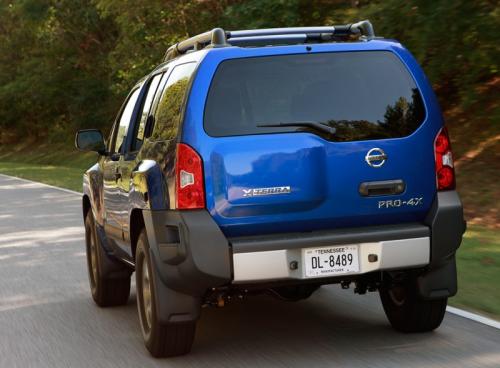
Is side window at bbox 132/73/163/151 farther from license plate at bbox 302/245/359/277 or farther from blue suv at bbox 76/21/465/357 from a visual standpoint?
license plate at bbox 302/245/359/277

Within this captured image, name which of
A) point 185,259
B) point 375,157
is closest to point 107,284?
point 185,259

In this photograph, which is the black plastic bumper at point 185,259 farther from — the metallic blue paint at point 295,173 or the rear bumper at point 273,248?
the metallic blue paint at point 295,173

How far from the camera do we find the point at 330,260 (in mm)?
5809

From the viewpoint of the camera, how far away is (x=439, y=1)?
1644 centimetres

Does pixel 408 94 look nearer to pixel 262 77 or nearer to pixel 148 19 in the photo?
pixel 262 77

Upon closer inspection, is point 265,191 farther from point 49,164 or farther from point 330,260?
point 49,164

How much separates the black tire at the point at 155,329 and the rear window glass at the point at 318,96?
1.02 metres

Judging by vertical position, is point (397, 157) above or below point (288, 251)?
above

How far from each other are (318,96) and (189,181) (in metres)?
0.94

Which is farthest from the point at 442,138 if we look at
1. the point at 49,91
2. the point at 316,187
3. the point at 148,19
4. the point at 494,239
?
the point at 49,91

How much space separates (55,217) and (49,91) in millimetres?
37729

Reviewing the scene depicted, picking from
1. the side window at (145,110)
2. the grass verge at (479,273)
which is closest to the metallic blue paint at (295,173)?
the side window at (145,110)

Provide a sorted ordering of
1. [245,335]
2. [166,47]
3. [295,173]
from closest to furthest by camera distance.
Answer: [295,173]
[245,335]
[166,47]

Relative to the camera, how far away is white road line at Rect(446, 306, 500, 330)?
272 inches
